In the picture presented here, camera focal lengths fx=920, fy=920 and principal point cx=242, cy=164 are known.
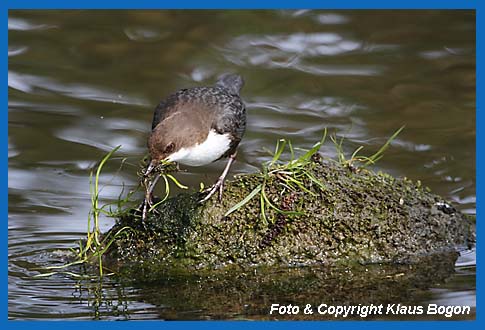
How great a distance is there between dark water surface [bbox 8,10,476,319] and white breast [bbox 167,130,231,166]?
2.97 feet

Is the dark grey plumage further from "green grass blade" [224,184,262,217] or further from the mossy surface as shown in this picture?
"green grass blade" [224,184,262,217]

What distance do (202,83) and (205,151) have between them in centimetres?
393

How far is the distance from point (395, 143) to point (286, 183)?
316cm

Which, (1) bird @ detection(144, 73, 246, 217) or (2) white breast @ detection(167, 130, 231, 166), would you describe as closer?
(1) bird @ detection(144, 73, 246, 217)

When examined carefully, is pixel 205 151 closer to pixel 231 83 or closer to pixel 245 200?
pixel 245 200

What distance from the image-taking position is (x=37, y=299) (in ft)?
19.7

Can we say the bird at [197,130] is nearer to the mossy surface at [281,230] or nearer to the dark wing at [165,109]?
the dark wing at [165,109]

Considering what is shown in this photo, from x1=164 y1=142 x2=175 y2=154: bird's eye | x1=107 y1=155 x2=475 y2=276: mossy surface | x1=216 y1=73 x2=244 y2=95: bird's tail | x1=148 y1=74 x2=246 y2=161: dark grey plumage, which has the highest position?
x1=216 y1=73 x2=244 y2=95: bird's tail

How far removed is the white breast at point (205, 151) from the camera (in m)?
6.46

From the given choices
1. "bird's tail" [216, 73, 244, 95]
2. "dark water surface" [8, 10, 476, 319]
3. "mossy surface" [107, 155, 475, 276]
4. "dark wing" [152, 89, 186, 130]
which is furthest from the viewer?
"bird's tail" [216, 73, 244, 95]

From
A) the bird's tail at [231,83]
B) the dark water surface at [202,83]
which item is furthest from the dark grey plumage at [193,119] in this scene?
the dark water surface at [202,83]

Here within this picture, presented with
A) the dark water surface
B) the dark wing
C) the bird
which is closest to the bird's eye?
the bird

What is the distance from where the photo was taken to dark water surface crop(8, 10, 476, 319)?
621 centimetres

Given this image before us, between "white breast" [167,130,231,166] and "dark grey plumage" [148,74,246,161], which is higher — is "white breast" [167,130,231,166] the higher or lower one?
the lower one
